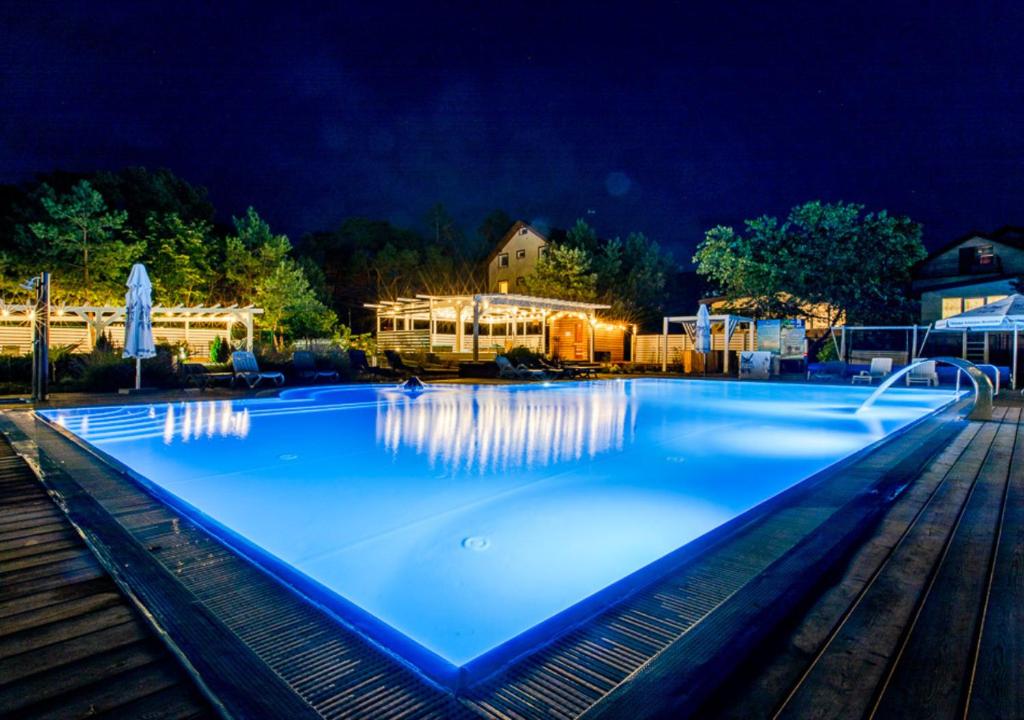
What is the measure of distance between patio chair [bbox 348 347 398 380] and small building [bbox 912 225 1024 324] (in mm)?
18999

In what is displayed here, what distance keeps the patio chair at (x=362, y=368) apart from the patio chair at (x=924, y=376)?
14.0m

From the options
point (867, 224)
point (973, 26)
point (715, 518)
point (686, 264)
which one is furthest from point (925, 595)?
point (686, 264)

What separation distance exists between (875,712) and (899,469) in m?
3.26

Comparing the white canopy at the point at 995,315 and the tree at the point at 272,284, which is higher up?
the tree at the point at 272,284

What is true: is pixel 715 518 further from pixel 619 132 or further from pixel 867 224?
pixel 619 132

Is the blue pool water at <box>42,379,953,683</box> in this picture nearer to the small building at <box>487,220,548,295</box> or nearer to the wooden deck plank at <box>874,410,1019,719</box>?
the wooden deck plank at <box>874,410,1019,719</box>

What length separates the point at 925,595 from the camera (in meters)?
1.87

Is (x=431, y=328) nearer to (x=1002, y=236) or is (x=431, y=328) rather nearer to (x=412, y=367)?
(x=412, y=367)

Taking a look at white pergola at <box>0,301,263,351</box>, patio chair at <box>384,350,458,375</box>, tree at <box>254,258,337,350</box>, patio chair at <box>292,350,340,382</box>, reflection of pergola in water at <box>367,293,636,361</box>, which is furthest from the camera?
tree at <box>254,258,337,350</box>

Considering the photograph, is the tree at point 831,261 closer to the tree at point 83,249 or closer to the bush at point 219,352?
the bush at point 219,352

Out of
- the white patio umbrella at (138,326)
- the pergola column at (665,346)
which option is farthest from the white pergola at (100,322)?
the pergola column at (665,346)

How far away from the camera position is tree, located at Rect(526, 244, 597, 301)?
A: 25094 millimetres

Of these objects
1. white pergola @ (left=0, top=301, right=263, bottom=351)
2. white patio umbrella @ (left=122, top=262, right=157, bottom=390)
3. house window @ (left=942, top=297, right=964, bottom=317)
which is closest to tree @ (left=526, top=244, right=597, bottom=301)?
white pergola @ (left=0, top=301, right=263, bottom=351)

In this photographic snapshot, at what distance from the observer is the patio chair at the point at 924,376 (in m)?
14.3
